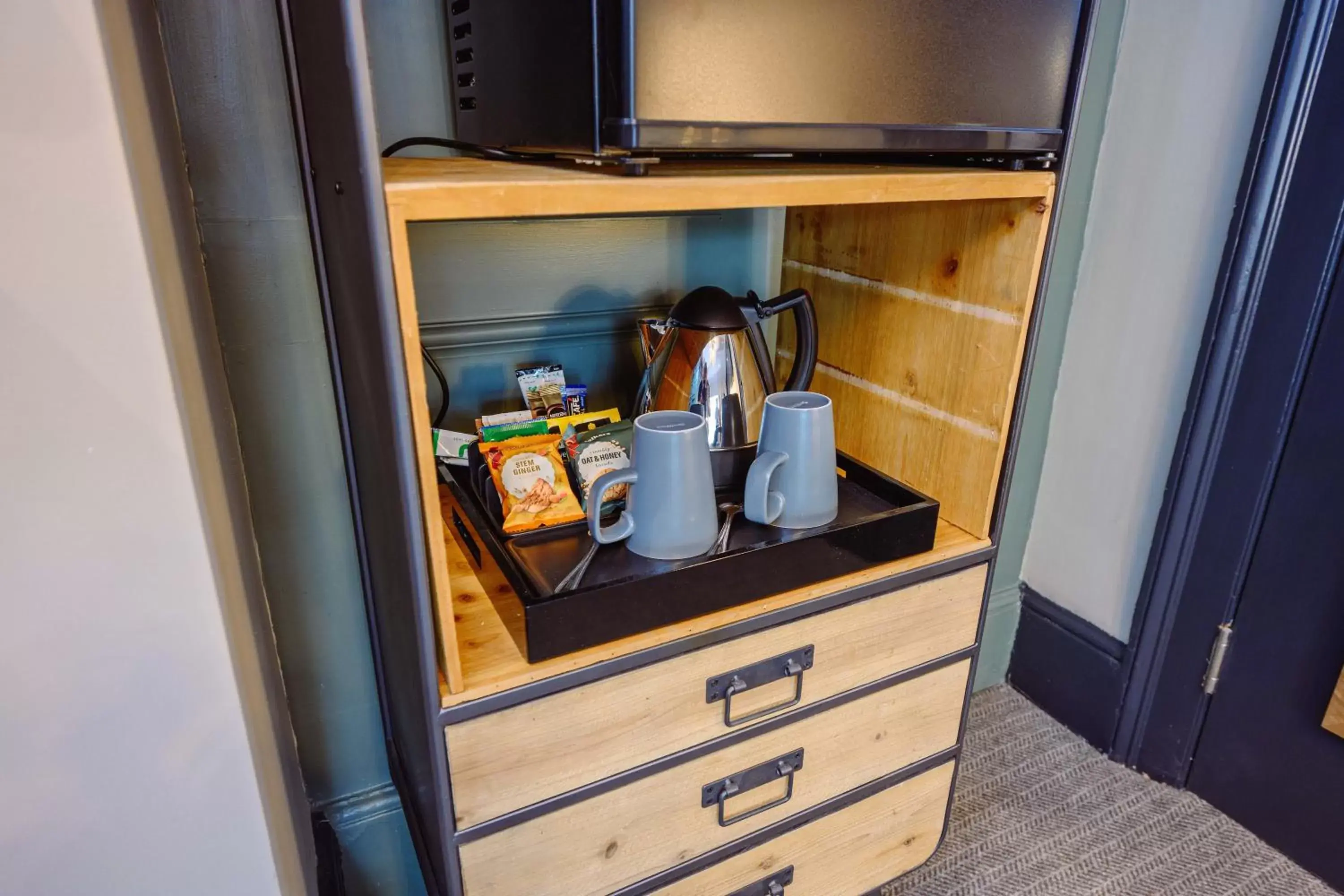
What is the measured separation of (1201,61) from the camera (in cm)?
119

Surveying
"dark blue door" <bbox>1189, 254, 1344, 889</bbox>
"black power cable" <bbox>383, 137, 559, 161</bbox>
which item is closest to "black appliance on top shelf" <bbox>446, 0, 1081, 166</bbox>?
"black power cable" <bbox>383, 137, 559, 161</bbox>

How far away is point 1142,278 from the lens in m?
1.31

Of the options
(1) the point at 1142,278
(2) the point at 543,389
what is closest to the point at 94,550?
(2) the point at 543,389

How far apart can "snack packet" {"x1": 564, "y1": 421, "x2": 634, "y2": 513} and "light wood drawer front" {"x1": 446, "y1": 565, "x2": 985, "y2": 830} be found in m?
0.19

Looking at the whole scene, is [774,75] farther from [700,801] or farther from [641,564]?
[700,801]

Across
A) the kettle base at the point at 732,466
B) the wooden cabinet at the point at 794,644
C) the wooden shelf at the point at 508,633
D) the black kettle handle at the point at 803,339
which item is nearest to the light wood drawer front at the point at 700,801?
the wooden cabinet at the point at 794,644

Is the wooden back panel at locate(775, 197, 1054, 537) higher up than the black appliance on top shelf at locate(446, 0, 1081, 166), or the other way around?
the black appliance on top shelf at locate(446, 0, 1081, 166)

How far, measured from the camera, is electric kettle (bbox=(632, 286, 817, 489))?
899 mm

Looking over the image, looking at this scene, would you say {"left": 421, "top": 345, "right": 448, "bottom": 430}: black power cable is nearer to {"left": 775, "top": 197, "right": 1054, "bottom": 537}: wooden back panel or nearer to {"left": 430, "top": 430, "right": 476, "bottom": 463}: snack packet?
{"left": 430, "top": 430, "right": 476, "bottom": 463}: snack packet

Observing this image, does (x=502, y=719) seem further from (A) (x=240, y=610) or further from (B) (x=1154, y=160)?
(B) (x=1154, y=160)

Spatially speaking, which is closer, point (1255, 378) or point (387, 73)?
point (387, 73)

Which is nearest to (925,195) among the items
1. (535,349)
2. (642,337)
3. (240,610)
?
(642,337)

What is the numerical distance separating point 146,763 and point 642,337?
0.65 m

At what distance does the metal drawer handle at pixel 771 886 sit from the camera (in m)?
0.95
